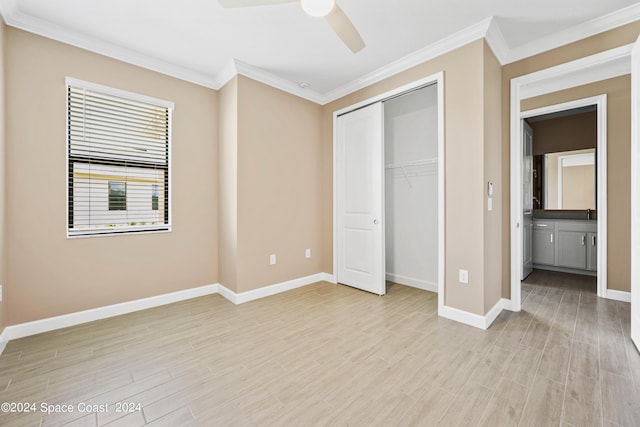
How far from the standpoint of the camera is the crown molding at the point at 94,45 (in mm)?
2285

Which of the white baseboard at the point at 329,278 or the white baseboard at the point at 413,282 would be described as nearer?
the white baseboard at the point at 413,282

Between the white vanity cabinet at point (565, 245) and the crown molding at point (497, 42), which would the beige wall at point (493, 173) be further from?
the white vanity cabinet at point (565, 245)

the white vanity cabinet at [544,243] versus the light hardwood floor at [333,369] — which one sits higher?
the white vanity cabinet at [544,243]

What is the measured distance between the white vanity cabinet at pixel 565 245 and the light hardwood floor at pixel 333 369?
66.1 inches

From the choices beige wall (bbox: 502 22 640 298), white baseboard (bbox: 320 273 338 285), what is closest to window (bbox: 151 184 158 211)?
white baseboard (bbox: 320 273 338 285)

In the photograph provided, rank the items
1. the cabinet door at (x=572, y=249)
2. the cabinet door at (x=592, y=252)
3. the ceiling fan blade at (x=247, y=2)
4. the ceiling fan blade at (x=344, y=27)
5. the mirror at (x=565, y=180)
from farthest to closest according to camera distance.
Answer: the mirror at (x=565, y=180) → the cabinet door at (x=572, y=249) → the cabinet door at (x=592, y=252) → the ceiling fan blade at (x=344, y=27) → the ceiling fan blade at (x=247, y=2)

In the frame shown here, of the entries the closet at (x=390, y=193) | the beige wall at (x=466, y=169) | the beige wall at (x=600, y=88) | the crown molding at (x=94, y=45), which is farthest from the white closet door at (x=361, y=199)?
the crown molding at (x=94, y=45)

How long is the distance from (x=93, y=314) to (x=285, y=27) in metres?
3.24

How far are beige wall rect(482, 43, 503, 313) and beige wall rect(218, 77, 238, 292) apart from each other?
2544 mm

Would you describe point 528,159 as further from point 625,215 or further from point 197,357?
point 197,357

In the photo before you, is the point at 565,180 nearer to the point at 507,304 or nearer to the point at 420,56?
the point at 507,304

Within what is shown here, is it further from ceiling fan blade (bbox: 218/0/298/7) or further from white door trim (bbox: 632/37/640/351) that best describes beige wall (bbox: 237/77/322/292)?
white door trim (bbox: 632/37/640/351)

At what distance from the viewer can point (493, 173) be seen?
2707mm

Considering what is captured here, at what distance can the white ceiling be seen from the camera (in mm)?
2248
